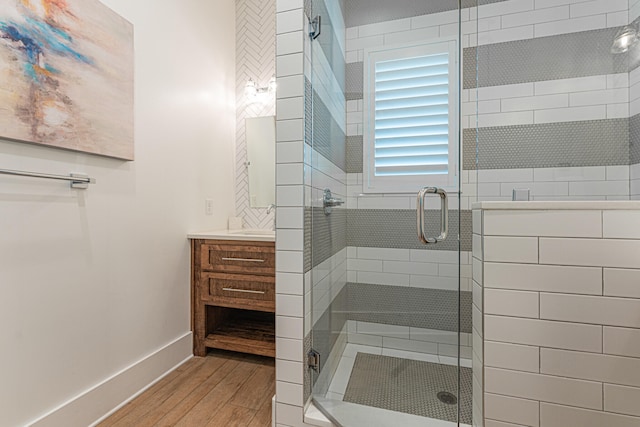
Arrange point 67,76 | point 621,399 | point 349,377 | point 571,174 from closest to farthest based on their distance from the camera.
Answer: point 621,399 < point 67,76 < point 349,377 < point 571,174

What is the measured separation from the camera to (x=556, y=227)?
0.97 metres

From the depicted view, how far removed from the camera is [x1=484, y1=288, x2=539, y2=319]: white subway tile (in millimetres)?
Result: 978

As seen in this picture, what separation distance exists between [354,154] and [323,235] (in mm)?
449

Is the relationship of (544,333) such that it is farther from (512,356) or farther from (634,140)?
(634,140)

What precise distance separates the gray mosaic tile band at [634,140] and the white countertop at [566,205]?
43.8 inches

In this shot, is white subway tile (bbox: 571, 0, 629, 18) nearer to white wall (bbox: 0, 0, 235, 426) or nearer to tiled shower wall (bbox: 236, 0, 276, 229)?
tiled shower wall (bbox: 236, 0, 276, 229)

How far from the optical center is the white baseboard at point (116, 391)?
1273 millimetres

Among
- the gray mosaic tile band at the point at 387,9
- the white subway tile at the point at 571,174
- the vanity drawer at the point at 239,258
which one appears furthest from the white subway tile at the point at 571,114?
the vanity drawer at the point at 239,258

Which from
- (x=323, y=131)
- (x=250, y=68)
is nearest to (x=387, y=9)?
(x=323, y=131)

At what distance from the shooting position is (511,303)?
1.00 meters

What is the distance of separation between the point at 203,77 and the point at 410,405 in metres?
2.35

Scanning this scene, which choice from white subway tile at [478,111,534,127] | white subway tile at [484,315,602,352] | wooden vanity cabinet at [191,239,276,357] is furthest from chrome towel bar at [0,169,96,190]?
white subway tile at [478,111,534,127]

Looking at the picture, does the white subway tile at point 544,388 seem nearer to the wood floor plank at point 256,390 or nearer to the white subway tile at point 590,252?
the white subway tile at point 590,252

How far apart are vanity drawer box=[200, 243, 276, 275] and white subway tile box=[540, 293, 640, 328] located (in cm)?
135
